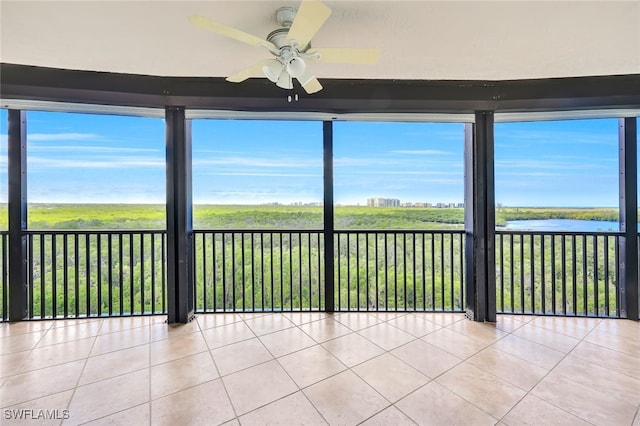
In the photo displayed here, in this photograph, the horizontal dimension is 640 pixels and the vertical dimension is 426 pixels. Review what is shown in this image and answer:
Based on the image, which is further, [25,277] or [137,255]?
[137,255]

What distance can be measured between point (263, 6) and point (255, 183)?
1.90 m

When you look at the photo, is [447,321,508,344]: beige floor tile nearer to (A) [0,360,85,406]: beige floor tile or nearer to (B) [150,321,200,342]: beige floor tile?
(B) [150,321,200,342]: beige floor tile

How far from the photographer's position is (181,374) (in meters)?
1.91

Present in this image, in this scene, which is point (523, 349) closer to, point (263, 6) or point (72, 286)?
point (263, 6)

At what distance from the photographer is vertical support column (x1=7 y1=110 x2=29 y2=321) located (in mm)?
2678

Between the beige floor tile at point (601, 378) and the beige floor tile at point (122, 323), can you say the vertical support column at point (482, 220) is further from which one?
the beige floor tile at point (122, 323)

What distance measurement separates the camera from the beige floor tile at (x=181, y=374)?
177cm

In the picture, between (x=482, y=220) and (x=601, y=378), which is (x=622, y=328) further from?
(x=482, y=220)

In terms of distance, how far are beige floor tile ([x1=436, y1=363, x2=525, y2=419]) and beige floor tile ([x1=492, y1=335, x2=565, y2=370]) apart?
0.49 meters

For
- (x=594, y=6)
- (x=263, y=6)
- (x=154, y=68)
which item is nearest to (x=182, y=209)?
(x=154, y=68)

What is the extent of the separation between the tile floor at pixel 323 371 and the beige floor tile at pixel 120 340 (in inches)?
0.6

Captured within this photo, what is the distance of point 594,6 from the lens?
1681 millimetres

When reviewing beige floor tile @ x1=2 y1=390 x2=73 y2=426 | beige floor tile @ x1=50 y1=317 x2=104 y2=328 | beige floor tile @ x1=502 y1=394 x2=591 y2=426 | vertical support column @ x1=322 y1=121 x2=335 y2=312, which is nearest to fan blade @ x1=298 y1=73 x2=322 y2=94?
vertical support column @ x1=322 y1=121 x2=335 y2=312

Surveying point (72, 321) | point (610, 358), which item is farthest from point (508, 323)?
point (72, 321)
